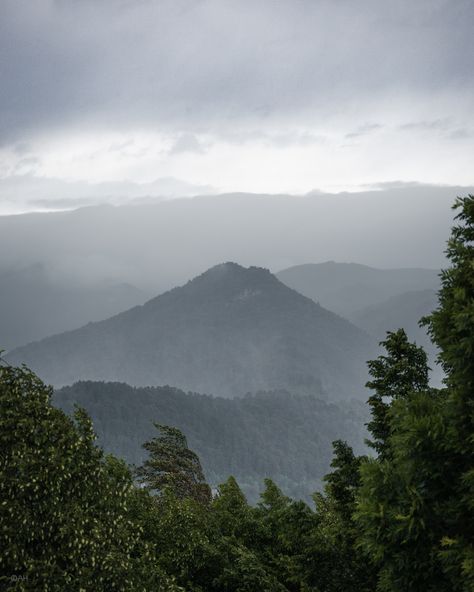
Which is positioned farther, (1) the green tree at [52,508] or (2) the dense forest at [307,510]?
(1) the green tree at [52,508]

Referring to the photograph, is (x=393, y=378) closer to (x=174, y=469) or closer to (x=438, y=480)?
(x=438, y=480)

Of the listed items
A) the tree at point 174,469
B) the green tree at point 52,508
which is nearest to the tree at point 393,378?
the green tree at point 52,508

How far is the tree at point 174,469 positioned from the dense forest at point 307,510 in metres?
16.7

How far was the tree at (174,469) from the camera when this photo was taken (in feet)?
123

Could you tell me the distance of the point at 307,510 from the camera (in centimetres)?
1526

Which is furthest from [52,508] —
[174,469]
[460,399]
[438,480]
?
[174,469]

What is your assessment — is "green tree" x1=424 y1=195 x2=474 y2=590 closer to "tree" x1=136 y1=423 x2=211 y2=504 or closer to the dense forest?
the dense forest

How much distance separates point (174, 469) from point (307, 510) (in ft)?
87.3

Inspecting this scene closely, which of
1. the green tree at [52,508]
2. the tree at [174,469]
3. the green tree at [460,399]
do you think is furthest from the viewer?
the tree at [174,469]

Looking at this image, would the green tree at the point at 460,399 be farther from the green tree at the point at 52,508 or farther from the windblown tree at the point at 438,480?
the green tree at the point at 52,508

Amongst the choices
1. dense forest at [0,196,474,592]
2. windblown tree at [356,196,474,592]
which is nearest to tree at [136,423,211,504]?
dense forest at [0,196,474,592]

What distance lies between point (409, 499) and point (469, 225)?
4.94 m

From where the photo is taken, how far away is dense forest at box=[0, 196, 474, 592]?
8828mm

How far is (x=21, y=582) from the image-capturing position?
11047 millimetres
